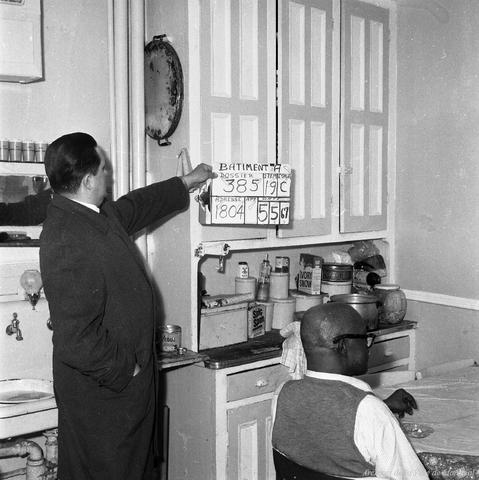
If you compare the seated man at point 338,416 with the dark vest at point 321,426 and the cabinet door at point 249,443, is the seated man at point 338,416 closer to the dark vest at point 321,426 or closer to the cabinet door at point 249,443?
the dark vest at point 321,426

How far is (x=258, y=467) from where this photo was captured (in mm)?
3369

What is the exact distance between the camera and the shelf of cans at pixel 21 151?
10.0 ft

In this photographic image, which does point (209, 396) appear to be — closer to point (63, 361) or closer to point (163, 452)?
point (163, 452)

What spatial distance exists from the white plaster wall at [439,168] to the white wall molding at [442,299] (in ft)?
0.09

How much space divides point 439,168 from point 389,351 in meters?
1.15

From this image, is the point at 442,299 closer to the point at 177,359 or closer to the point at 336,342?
the point at 177,359

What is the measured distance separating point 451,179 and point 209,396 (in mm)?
→ 1928

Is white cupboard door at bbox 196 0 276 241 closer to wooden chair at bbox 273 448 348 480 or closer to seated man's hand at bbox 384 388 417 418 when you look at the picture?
seated man's hand at bbox 384 388 417 418

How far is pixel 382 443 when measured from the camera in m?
1.73

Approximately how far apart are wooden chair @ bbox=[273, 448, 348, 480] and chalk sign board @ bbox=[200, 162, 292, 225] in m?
1.50

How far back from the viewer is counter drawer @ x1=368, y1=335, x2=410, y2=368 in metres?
3.92

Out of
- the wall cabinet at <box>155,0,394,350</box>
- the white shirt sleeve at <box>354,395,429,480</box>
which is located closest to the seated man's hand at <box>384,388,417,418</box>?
the white shirt sleeve at <box>354,395,429,480</box>

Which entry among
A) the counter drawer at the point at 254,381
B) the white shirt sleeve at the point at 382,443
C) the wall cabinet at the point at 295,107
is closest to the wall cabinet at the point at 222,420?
the counter drawer at the point at 254,381

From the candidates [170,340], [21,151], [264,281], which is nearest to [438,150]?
[264,281]
